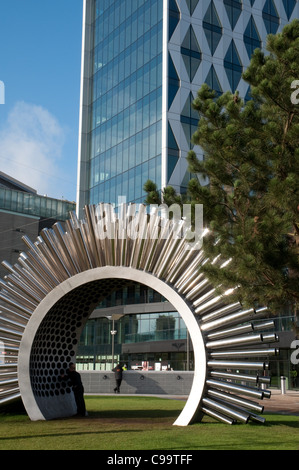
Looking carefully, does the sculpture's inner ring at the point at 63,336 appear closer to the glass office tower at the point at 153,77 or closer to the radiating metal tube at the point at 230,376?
the radiating metal tube at the point at 230,376

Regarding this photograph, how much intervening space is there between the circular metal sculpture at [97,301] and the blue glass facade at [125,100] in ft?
88.0

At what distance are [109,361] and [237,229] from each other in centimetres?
3463

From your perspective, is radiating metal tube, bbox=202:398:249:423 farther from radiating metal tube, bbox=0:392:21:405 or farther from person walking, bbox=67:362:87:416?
radiating metal tube, bbox=0:392:21:405

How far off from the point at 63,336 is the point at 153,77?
1221 inches

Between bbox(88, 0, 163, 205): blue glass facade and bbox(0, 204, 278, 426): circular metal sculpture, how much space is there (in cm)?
2681

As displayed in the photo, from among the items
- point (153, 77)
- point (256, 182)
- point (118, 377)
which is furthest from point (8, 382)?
point (153, 77)

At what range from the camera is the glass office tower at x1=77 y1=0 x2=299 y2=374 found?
3878cm

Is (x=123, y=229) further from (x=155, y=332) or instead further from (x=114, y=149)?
(x=114, y=149)

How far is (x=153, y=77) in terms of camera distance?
39.8 m

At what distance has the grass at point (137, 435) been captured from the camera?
786 centimetres

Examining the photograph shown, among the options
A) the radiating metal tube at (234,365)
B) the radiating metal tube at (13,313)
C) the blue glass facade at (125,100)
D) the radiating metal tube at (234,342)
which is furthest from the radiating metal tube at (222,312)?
the blue glass facade at (125,100)

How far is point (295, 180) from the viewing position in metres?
8.91

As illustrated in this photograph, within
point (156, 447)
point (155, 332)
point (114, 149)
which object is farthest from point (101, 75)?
point (156, 447)
